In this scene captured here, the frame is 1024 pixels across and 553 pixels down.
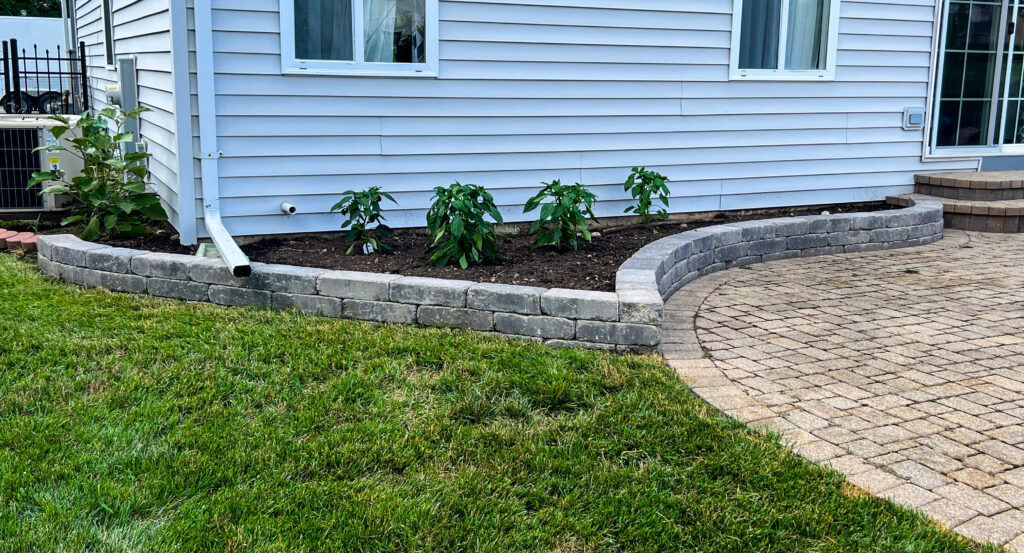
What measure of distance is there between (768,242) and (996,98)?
146 inches

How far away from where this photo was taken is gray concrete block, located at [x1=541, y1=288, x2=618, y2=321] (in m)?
4.11

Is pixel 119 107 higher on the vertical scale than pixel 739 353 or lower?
higher

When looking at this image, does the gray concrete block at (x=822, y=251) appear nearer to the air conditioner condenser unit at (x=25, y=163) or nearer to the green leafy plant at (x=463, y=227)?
the green leafy plant at (x=463, y=227)

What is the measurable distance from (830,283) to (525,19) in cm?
269

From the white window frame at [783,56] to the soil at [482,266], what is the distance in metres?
1.48

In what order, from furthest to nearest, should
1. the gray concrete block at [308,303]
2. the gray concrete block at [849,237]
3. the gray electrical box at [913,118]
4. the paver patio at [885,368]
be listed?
the gray electrical box at [913,118] → the gray concrete block at [849,237] → the gray concrete block at [308,303] → the paver patio at [885,368]

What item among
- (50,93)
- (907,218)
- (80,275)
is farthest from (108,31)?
(907,218)

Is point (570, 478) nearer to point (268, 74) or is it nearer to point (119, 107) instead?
point (268, 74)

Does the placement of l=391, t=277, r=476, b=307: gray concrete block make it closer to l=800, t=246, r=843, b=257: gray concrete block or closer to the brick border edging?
the brick border edging

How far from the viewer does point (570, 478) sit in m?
2.93

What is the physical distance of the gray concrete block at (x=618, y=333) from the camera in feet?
13.4

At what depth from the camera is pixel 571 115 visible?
6.49m

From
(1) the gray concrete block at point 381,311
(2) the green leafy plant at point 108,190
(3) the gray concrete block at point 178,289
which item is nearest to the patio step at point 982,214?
(1) the gray concrete block at point 381,311

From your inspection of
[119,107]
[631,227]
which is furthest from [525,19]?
[119,107]
